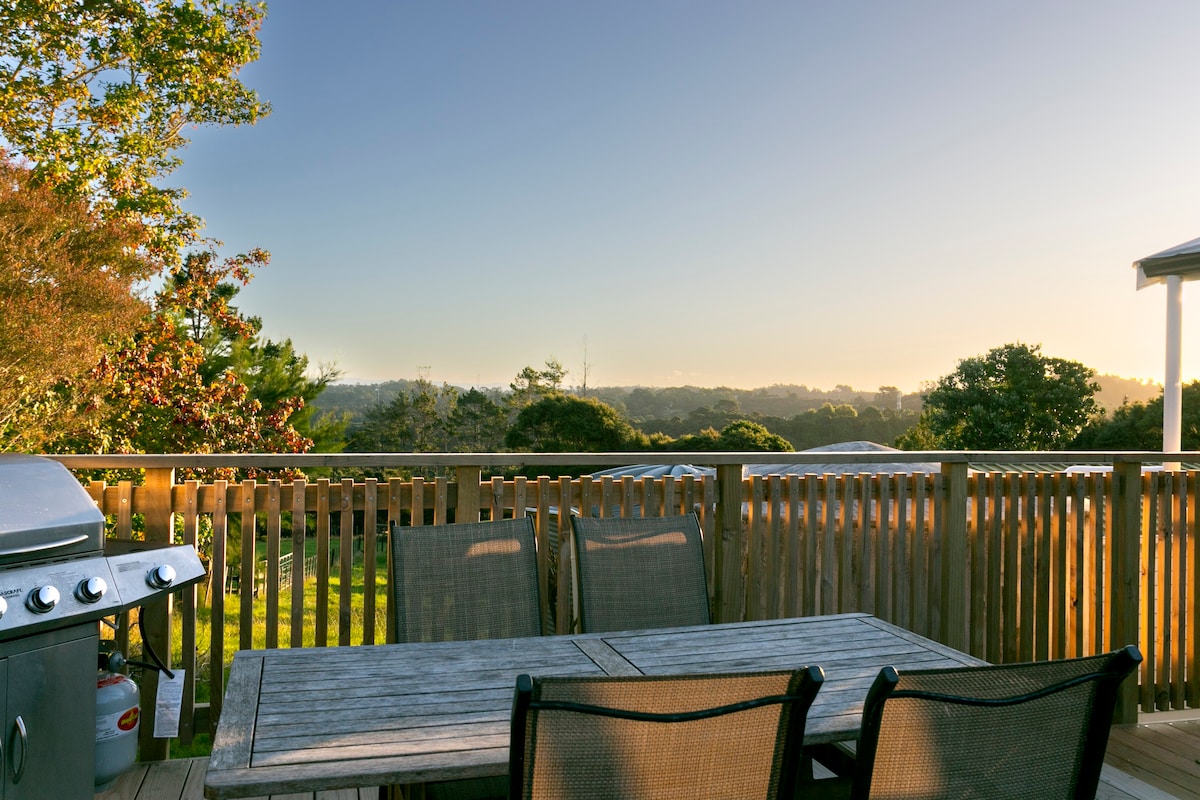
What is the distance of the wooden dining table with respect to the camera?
1378 mm

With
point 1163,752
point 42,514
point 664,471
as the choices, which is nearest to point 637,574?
point 42,514

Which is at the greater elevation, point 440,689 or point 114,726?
point 440,689

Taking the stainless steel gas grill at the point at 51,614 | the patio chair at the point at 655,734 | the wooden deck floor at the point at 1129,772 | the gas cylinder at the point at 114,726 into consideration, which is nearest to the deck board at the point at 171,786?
the wooden deck floor at the point at 1129,772

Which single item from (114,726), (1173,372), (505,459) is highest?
(1173,372)

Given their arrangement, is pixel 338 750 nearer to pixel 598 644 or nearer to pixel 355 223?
pixel 598 644

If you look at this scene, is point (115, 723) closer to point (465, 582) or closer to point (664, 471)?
point (465, 582)

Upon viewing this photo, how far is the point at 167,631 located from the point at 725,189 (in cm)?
1803

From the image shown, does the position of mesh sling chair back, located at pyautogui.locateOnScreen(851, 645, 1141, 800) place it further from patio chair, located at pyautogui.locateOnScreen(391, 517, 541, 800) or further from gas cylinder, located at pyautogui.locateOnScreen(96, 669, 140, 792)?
gas cylinder, located at pyautogui.locateOnScreen(96, 669, 140, 792)

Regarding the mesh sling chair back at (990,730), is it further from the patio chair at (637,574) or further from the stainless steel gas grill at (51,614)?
the stainless steel gas grill at (51,614)

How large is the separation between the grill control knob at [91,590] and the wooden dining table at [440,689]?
507mm

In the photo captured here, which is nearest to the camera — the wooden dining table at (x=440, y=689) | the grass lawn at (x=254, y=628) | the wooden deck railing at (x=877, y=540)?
the wooden dining table at (x=440, y=689)

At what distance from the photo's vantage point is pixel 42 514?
2154 millimetres

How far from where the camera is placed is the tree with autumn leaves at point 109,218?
23.7ft

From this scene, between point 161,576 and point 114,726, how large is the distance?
1.67ft
